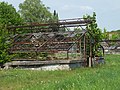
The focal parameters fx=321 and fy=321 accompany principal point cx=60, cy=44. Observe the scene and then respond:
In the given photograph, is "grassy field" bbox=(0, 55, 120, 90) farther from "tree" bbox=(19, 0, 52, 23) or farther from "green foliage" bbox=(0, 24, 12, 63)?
"tree" bbox=(19, 0, 52, 23)

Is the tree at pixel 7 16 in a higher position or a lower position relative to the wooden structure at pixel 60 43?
higher

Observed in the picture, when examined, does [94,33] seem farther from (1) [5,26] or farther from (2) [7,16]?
(2) [7,16]

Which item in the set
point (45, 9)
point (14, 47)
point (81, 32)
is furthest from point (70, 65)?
point (45, 9)

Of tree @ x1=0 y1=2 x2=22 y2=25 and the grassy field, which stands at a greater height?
tree @ x1=0 y1=2 x2=22 y2=25

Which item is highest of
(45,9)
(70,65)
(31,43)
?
(45,9)

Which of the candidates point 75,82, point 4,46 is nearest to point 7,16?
point 4,46

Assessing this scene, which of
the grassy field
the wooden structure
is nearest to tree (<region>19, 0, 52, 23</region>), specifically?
the wooden structure

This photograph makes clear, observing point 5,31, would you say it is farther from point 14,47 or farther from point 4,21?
point 4,21

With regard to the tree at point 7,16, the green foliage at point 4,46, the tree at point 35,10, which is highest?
the tree at point 35,10

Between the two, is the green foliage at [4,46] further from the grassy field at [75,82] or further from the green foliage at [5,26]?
the grassy field at [75,82]

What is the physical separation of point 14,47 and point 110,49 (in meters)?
36.8

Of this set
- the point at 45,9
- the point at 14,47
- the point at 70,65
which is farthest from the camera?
the point at 45,9

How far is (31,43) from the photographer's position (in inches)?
1130

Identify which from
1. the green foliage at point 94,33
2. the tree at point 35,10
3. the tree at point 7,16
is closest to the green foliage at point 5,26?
the tree at point 7,16
